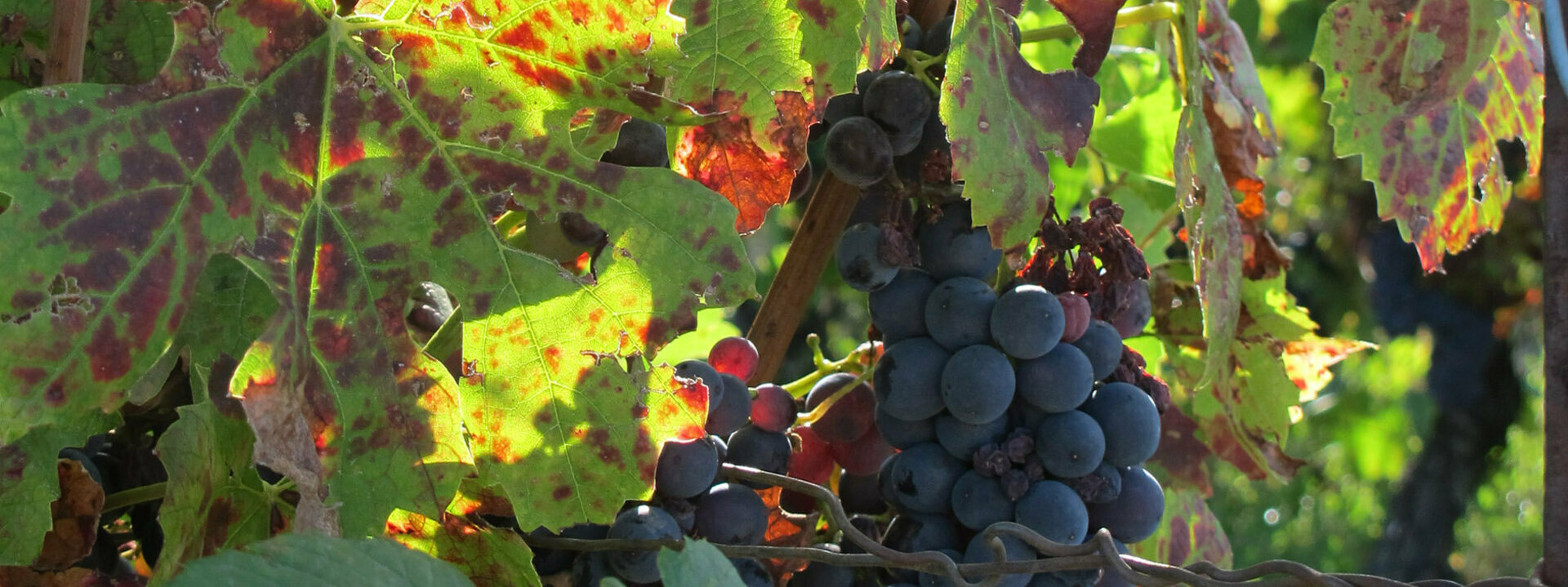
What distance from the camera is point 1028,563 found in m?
0.70

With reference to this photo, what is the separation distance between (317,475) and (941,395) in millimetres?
374

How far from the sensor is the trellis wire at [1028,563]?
66 cm

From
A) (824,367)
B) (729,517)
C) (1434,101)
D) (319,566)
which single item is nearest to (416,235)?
(319,566)

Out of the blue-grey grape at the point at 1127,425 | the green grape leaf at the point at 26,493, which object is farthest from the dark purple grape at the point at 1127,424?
the green grape leaf at the point at 26,493

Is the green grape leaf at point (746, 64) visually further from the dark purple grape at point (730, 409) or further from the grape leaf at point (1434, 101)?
the grape leaf at point (1434, 101)

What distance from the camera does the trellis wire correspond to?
0.66 metres

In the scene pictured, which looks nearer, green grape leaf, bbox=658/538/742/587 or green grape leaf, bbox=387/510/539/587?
green grape leaf, bbox=658/538/742/587

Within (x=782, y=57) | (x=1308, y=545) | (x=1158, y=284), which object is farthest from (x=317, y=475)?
(x=1308, y=545)

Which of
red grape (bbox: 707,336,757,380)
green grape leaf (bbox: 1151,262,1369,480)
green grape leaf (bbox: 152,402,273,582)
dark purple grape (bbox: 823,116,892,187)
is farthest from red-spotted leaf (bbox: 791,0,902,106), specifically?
green grape leaf (bbox: 1151,262,1369,480)

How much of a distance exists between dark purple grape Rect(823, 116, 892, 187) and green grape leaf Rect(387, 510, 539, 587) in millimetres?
276

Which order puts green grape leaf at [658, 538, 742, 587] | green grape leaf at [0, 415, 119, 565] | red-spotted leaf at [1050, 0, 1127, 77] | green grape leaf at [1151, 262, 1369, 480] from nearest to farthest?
green grape leaf at [658, 538, 742, 587], green grape leaf at [0, 415, 119, 565], red-spotted leaf at [1050, 0, 1127, 77], green grape leaf at [1151, 262, 1369, 480]

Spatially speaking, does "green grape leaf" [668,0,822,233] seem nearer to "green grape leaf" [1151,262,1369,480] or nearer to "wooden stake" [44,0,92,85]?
"wooden stake" [44,0,92,85]

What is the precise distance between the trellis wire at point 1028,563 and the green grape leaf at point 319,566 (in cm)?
21

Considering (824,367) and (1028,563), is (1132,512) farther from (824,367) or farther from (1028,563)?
(824,367)
